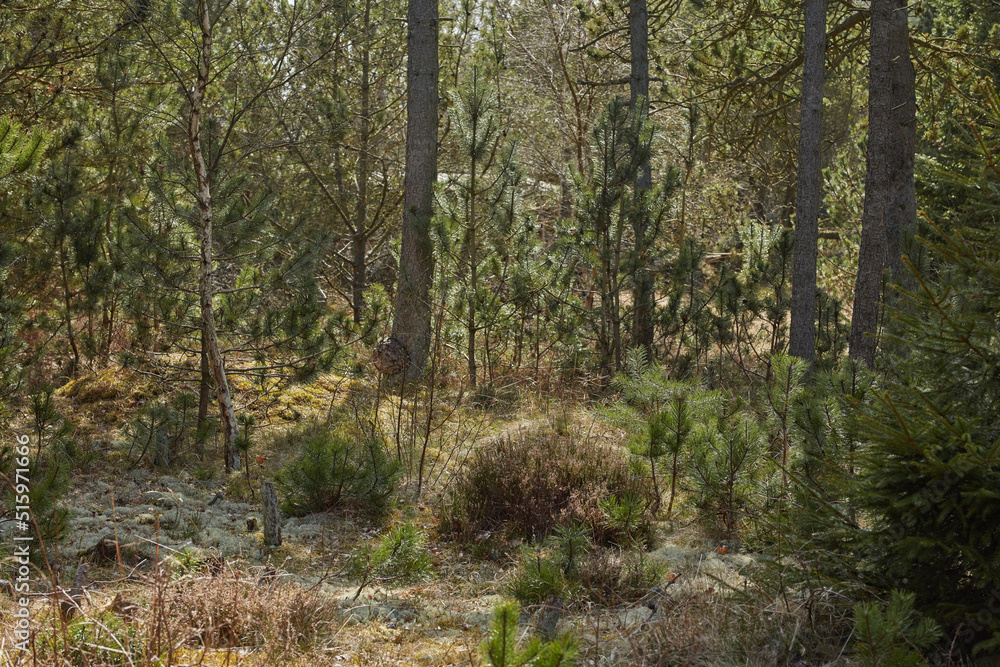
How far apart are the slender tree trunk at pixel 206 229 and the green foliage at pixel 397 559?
224 centimetres

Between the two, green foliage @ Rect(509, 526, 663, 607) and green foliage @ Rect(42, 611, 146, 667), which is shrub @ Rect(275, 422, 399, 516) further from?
green foliage @ Rect(42, 611, 146, 667)

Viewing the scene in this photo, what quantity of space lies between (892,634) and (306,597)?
7.27 feet

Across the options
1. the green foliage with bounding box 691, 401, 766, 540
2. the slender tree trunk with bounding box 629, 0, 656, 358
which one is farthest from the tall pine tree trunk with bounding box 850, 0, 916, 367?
the green foliage with bounding box 691, 401, 766, 540

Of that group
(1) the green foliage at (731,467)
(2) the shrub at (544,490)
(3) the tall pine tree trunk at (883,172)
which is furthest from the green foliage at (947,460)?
(3) the tall pine tree trunk at (883,172)

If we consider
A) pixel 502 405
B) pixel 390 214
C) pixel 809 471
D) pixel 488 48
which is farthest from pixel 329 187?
pixel 809 471

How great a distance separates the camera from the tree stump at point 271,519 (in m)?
4.25

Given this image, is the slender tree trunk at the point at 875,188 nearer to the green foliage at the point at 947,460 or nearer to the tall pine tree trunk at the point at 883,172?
the tall pine tree trunk at the point at 883,172

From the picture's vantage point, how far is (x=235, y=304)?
625 centimetres

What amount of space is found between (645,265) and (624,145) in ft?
4.30

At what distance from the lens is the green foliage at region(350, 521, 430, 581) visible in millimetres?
3559

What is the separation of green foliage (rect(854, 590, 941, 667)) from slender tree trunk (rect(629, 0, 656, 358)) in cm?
492

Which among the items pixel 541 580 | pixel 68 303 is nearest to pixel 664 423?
pixel 541 580

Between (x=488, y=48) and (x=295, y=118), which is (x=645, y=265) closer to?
(x=488, y=48)

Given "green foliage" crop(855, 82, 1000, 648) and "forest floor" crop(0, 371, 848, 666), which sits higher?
"green foliage" crop(855, 82, 1000, 648)
